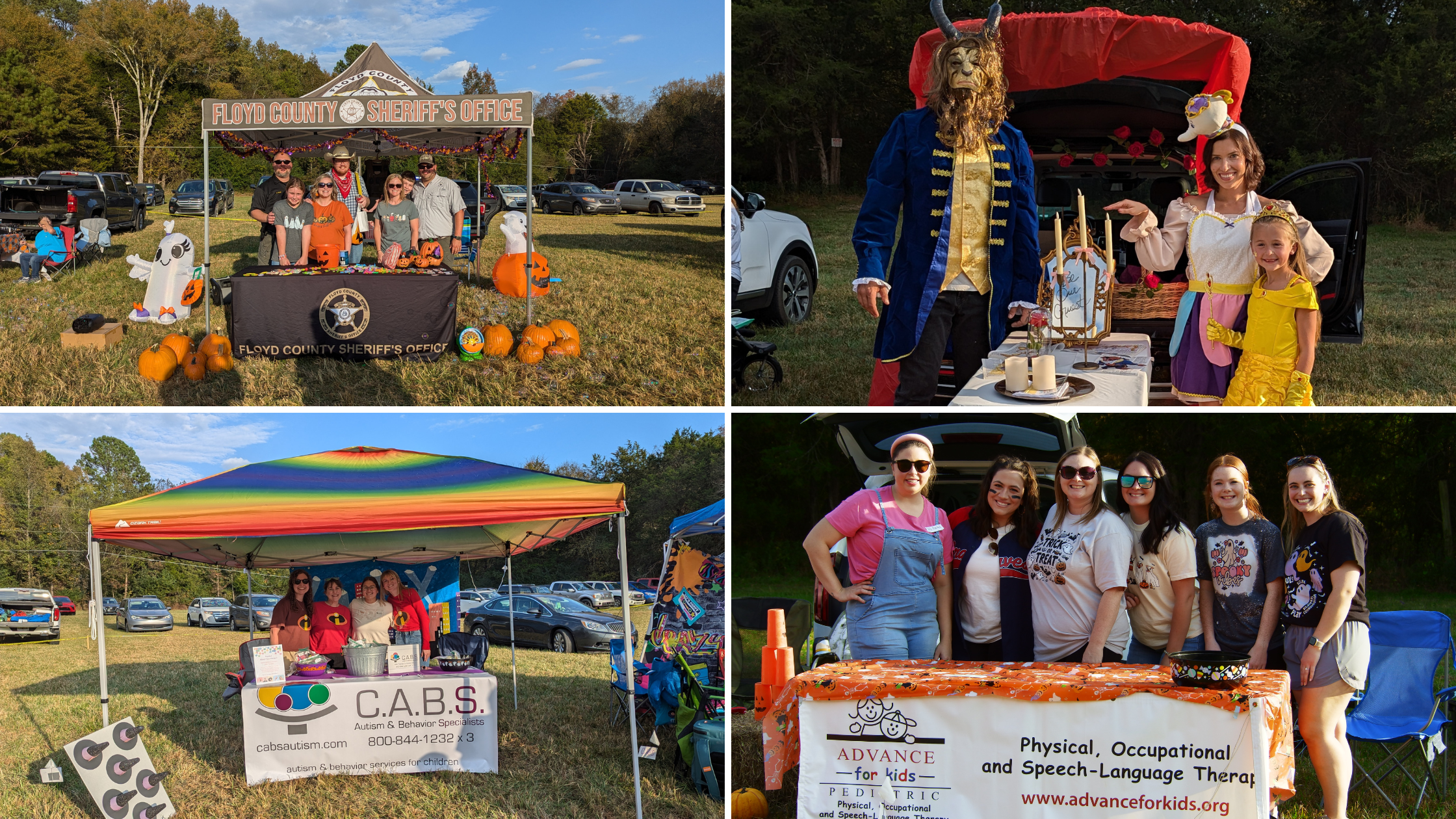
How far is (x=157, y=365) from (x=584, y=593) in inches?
568

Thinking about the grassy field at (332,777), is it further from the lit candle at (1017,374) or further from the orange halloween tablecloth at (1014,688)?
the lit candle at (1017,374)

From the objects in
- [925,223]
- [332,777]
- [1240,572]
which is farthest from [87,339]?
[1240,572]

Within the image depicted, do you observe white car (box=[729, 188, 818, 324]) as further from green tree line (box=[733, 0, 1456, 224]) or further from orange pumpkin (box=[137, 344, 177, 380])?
green tree line (box=[733, 0, 1456, 224])

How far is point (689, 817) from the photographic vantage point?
4.72 metres

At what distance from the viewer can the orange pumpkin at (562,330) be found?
8320 mm

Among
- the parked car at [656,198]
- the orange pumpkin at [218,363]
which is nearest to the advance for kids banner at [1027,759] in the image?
the orange pumpkin at [218,363]

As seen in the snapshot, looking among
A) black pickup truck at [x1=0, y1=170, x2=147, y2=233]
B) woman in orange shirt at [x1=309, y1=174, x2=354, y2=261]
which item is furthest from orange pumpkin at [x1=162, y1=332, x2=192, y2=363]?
black pickup truck at [x1=0, y1=170, x2=147, y2=233]

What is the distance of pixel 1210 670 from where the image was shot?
10.0 feet

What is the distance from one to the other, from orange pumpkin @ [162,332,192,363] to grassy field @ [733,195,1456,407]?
4.25 meters

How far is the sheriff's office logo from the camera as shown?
25.5ft

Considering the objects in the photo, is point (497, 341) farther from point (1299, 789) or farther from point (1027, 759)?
point (1299, 789)

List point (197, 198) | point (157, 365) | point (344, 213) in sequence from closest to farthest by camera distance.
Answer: point (157, 365) < point (344, 213) < point (197, 198)

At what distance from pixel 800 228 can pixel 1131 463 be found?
6.43 m

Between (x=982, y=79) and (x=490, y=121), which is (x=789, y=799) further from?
(x=490, y=121)
